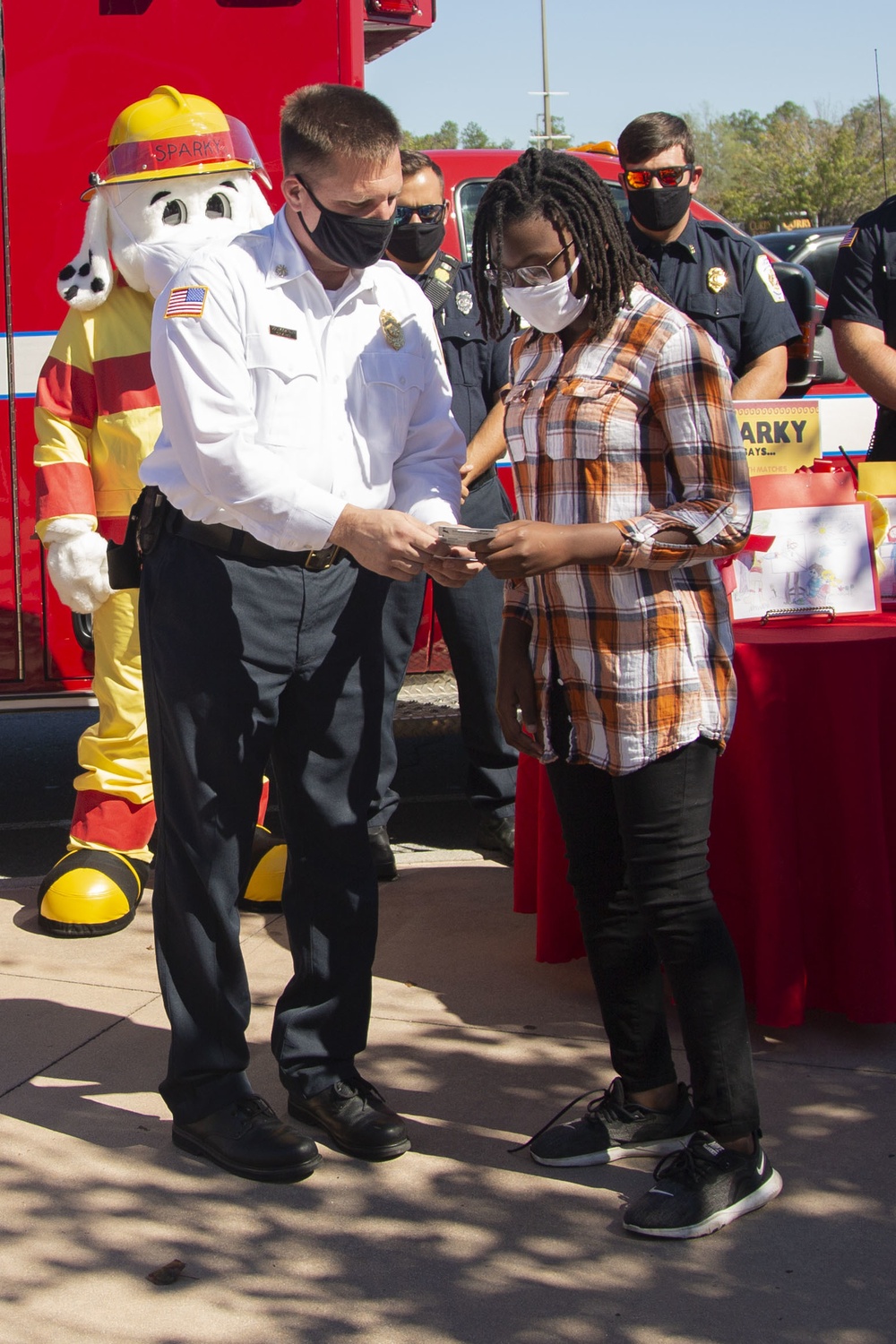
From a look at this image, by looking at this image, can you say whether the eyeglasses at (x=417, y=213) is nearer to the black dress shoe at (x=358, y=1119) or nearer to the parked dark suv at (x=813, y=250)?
the black dress shoe at (x=358, y=1119)

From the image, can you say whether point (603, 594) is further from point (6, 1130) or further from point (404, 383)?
point (6, 1130)

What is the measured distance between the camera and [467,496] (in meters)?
4.67

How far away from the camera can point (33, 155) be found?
4895 mm

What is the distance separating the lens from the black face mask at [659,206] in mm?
4438

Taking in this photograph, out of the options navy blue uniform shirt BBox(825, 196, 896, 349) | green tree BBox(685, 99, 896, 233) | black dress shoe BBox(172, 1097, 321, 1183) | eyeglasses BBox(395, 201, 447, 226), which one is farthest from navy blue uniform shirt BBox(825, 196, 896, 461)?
green tree BBox(685, 99, 896, 233)

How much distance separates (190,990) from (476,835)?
251cm

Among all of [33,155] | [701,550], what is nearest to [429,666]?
[33,155]

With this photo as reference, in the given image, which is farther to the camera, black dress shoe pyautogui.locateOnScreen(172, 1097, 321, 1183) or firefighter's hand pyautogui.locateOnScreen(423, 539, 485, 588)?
black dress shoe pyautogui.locateOnScreen(172, 1097, 321, 1183)

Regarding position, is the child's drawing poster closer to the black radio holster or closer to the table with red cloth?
the table with red cloth

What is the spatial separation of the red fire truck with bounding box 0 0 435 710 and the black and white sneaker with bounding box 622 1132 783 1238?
9.43 ft

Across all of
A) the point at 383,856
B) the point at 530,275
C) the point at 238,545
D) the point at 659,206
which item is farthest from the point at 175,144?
the point at 383,856

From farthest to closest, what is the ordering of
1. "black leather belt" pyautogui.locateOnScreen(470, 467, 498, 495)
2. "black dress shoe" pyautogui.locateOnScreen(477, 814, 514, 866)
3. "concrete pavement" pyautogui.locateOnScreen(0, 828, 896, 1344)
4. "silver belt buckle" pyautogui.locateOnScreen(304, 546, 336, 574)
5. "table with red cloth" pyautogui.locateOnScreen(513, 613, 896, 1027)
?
"black dress shoe" pyautogui.locateOnScreen(477, 814, 514, 866), "black leather belt" pyautogui.locateOnScreen(470, 467, 498, 495), "table with red cloth" pyautogui.locateOnScreen(513, 613, 896, 1027), "silver belt buckle" pyautogui.locateOnScreen(304, 546, 336, 574), "concrete pavement" pyautogui.locateOnScreen(0, 828, 896, 1344)

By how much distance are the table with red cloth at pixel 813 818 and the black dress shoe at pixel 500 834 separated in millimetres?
1570

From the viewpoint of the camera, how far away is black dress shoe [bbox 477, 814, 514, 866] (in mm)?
5039
